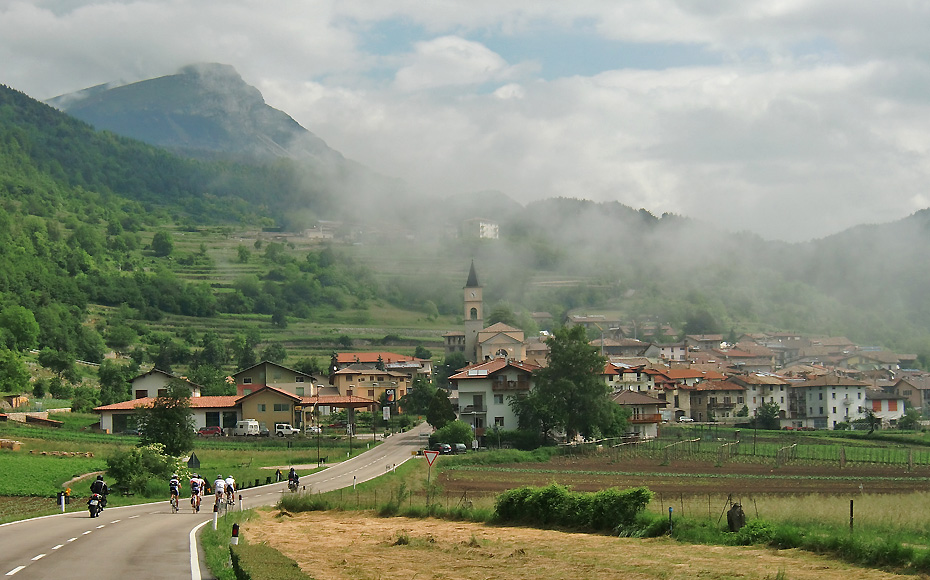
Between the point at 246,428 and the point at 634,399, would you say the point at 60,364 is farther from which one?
the point at 634,399

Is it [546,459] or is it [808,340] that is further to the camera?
[808,340]

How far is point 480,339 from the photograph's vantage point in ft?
456

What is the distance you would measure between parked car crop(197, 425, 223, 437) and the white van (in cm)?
121

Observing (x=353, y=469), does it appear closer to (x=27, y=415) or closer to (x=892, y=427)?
(x=27, y=415)

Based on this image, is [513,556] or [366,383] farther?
[366,383]

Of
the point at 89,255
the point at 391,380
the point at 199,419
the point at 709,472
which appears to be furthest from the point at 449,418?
the point at 89,255

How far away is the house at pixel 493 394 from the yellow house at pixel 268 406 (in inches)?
539

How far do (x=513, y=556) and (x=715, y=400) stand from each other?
311 ft

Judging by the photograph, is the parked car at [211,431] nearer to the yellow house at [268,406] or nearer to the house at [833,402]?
the yellow house at [268,406]

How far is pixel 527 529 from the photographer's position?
97.0 ft

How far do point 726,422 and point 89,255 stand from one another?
12840 cm

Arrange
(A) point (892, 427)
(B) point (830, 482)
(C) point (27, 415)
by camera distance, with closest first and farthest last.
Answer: (B) point (830, 482)
(C) point (27, 415)
(A) point (892, 427)

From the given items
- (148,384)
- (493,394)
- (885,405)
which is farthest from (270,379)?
(885,405)

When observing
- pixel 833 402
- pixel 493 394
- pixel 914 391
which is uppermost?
pixel 493 394
